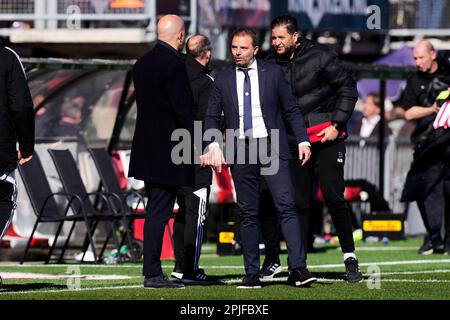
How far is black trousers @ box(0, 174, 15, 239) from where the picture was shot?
1177 cm

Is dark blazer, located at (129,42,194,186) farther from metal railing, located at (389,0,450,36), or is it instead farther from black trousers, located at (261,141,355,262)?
metal railing, located at (389,0,450,36)

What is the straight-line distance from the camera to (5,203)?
11.8 meters

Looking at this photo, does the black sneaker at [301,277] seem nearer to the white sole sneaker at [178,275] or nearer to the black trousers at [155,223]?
the black trousers at [155,223]

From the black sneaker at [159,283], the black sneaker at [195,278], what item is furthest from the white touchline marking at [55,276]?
the black sneaker at [159,283]

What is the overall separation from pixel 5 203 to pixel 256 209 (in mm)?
1972

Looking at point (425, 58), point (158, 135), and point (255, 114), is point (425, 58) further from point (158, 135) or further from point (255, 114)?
point (158, 135)

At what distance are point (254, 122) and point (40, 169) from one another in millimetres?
6612

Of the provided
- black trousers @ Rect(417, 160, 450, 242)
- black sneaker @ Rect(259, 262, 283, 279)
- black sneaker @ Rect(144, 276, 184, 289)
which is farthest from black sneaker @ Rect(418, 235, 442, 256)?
black sneaker @ Rect(144, 276, 184, 289)

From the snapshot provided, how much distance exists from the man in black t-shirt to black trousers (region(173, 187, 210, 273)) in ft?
17.5

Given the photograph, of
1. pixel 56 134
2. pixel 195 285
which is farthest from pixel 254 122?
pixel 56 134

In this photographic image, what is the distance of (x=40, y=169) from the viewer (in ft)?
59.8

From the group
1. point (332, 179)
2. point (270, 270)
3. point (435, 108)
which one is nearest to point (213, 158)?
point (332, 179)

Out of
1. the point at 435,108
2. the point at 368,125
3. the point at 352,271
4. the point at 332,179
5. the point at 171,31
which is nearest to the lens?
the point at 171,31
